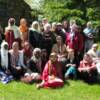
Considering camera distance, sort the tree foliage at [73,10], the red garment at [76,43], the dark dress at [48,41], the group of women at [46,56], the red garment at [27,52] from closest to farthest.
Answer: the group of women at [46,56]
the red garment at [27,52]
the dark dress at [48,41]
the red garment at [76,43]
the tree foliage at [73,10]

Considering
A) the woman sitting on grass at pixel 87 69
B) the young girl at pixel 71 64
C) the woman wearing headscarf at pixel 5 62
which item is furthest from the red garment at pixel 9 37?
the woman sitting on grass at pixel 87 69

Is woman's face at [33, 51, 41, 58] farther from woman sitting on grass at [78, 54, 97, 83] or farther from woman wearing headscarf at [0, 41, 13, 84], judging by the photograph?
woman sitting on grass at [78, 54, 97, 83]

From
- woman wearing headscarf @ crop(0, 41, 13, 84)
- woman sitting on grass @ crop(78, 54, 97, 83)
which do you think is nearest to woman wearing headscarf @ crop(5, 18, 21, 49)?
woman wearing headscarf @ crop(0, 41, 13, 84)

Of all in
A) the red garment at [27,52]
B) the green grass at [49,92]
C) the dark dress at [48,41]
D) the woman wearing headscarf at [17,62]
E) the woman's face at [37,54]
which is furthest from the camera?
the dark dress at [48,41]

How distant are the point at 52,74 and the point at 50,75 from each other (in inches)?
3.4

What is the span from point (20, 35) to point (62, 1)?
43.0 feet

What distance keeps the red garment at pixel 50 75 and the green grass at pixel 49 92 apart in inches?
8.0

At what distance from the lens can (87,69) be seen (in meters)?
16.4

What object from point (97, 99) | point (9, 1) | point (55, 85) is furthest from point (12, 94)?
point (9, 1)

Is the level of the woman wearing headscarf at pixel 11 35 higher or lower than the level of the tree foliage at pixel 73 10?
higher

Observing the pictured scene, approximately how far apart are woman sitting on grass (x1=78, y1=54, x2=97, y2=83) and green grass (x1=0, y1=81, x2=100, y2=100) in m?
0.30

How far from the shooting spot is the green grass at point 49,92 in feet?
48.9

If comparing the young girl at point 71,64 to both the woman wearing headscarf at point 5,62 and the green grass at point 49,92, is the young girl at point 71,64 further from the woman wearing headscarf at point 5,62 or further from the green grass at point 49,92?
the woman wearing headscarf at point 5,62

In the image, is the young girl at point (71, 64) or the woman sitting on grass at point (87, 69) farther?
the young girl at point (71, 64)
